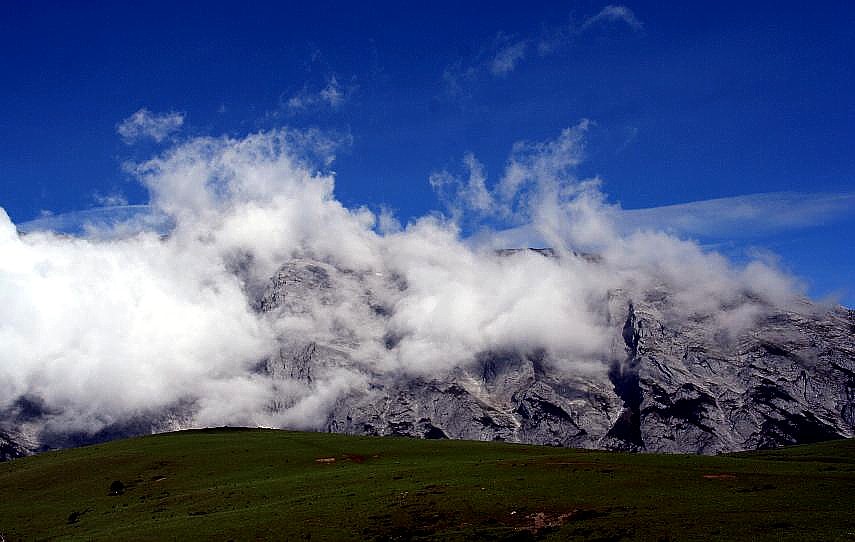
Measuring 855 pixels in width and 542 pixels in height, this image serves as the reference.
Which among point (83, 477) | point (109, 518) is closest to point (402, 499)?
point (109, 518)

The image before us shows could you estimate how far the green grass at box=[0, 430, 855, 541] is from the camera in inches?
2285

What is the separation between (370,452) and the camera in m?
146

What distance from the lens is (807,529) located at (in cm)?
5122

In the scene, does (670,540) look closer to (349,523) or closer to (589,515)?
(589,515)

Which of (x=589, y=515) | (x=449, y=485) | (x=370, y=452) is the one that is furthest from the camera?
(x=370, y=452)

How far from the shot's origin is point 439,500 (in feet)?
244

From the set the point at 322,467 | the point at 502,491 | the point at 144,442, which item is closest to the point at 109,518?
the point at 322,467

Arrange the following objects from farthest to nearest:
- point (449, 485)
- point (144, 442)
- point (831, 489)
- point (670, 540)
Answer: point (144, 442) → point (449, 485) → point (831, 489) → point (670, 540)

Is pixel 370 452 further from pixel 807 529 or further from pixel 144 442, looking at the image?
pixel 807 529

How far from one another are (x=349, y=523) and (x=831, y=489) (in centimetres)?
4906

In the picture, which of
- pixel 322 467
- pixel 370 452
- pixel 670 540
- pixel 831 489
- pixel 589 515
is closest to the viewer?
pixel 670 540

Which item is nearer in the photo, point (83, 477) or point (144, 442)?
point (83, 477)

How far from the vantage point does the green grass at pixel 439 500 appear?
58031mm

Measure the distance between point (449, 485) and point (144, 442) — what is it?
132618mm
